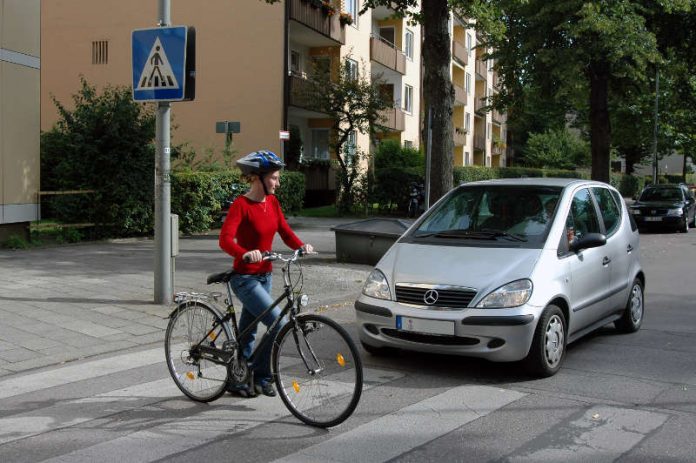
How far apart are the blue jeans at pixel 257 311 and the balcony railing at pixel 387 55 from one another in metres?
31.0

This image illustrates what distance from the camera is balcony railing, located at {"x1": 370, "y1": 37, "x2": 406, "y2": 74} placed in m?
35.2

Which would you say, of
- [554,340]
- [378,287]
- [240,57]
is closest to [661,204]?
[240,57]

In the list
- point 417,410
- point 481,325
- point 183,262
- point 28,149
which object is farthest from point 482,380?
point 28,149

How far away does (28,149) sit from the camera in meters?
14.8

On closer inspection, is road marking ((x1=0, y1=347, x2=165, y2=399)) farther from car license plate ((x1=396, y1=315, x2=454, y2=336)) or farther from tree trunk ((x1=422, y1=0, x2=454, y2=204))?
tree trunk ((x1=422, y1=0, x2=454, y2=204))

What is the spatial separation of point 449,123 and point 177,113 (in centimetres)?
1848

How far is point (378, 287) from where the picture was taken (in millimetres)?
6395

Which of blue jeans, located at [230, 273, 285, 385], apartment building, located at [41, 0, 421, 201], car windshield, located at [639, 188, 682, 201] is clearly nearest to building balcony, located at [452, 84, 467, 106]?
apartment building, located at [41, 0, 421, 201]

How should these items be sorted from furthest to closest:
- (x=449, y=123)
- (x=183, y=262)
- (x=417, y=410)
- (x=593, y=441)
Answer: (x=449, y=123), (x=183, y=262), (x=417, y=410), (x=593, y=441)

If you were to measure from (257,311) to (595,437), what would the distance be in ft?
7.50

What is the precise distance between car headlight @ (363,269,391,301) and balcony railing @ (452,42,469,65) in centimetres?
4567

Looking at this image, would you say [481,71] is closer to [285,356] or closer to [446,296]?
[446,296]

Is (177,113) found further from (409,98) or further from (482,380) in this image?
(482,380)

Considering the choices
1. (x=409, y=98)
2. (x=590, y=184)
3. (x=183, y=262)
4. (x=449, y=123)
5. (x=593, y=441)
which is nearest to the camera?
(x=593, y=441)
